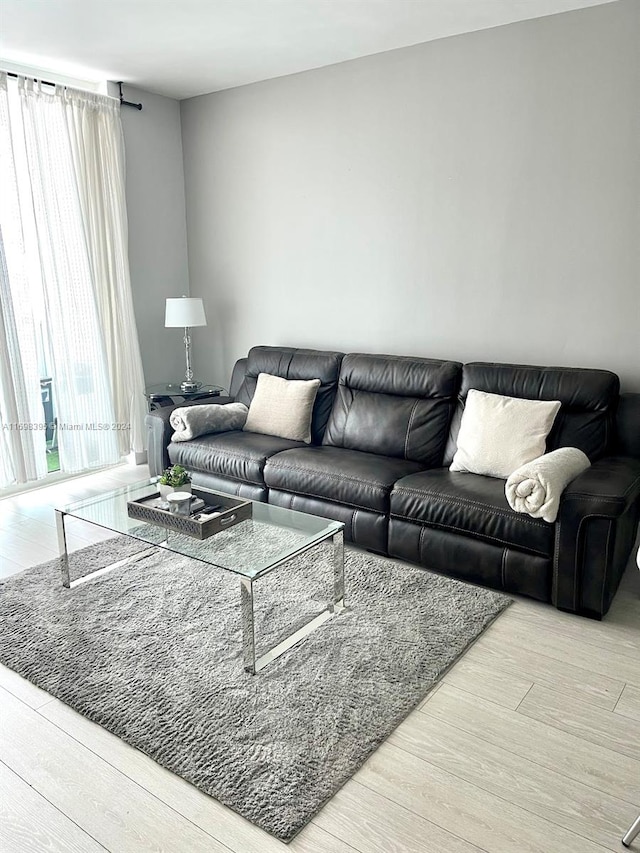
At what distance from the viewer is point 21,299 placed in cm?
413

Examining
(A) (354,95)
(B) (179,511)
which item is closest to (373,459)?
(B) (179,511)

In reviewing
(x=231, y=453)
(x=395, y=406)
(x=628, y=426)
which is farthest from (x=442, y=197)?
(x=231, y=453)

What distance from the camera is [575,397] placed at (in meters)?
3.25

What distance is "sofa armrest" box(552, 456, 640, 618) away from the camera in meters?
2.57

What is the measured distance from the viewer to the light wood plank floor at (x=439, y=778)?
1.70 meters

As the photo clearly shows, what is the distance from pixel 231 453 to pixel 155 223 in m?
2.12

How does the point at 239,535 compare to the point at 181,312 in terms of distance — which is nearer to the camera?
the point at 239,535

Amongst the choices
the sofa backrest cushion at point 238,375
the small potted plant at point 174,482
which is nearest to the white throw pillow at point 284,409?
the sofa backrest cushion at point 238,375

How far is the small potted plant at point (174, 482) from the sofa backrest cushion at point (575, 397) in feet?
5.47

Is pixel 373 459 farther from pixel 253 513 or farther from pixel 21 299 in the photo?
pixel 21 299

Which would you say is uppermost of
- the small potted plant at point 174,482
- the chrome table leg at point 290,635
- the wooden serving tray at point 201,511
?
the small potted plant at point 174,482

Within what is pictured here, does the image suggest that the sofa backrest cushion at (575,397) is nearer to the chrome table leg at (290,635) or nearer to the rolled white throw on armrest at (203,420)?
the chrome table leg at (290,635)

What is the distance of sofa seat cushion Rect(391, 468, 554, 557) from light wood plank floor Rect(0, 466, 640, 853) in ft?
1.51

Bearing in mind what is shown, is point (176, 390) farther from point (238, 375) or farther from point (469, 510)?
point (469, 510)
